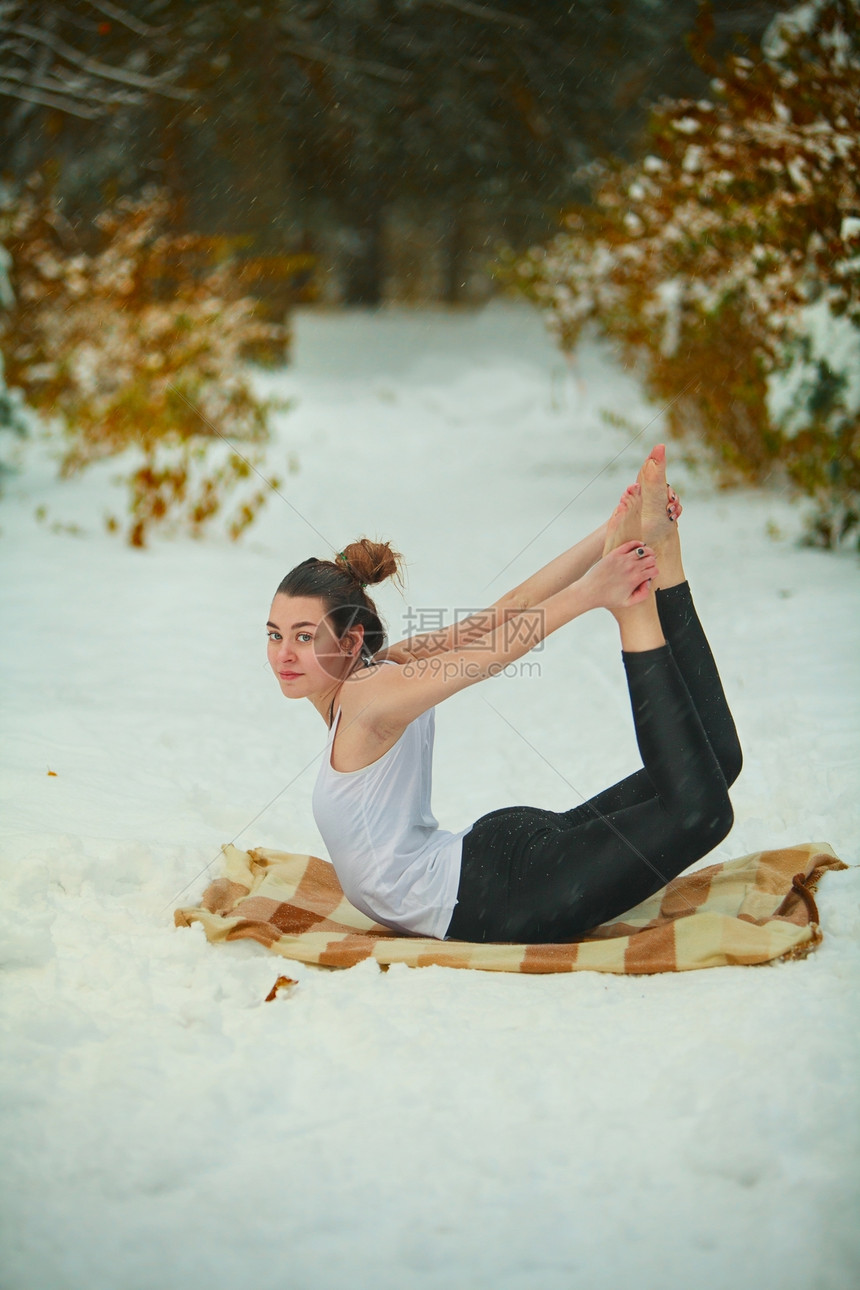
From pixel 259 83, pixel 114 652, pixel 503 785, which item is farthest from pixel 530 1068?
pixel 259 83

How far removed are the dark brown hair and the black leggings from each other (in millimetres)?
528

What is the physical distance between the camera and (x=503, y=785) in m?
3.73

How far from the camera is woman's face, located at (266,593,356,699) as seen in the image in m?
2.41

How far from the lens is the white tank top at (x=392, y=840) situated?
7.67ft

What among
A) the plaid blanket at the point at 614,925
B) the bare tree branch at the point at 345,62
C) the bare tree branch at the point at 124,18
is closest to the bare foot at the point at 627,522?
the plaid blanket at the point at 614,925

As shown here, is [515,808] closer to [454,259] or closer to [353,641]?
[353,641]

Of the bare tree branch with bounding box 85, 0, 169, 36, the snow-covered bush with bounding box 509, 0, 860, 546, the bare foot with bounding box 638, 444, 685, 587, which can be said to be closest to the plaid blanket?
the bare foot with bounding box 638, 444, 685, 587

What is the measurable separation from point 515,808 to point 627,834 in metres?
0.34

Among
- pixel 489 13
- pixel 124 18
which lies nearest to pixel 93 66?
pixel 124 18

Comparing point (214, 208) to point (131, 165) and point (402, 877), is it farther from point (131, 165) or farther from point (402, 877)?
point (402, 877)

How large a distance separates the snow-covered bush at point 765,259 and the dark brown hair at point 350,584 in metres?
3.77

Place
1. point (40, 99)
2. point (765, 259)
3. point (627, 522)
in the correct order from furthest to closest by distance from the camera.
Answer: point (40, 99) < point (765, 259) < point (627, 522)

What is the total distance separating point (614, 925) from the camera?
248 centimetres

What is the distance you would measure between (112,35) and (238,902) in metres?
11.0
